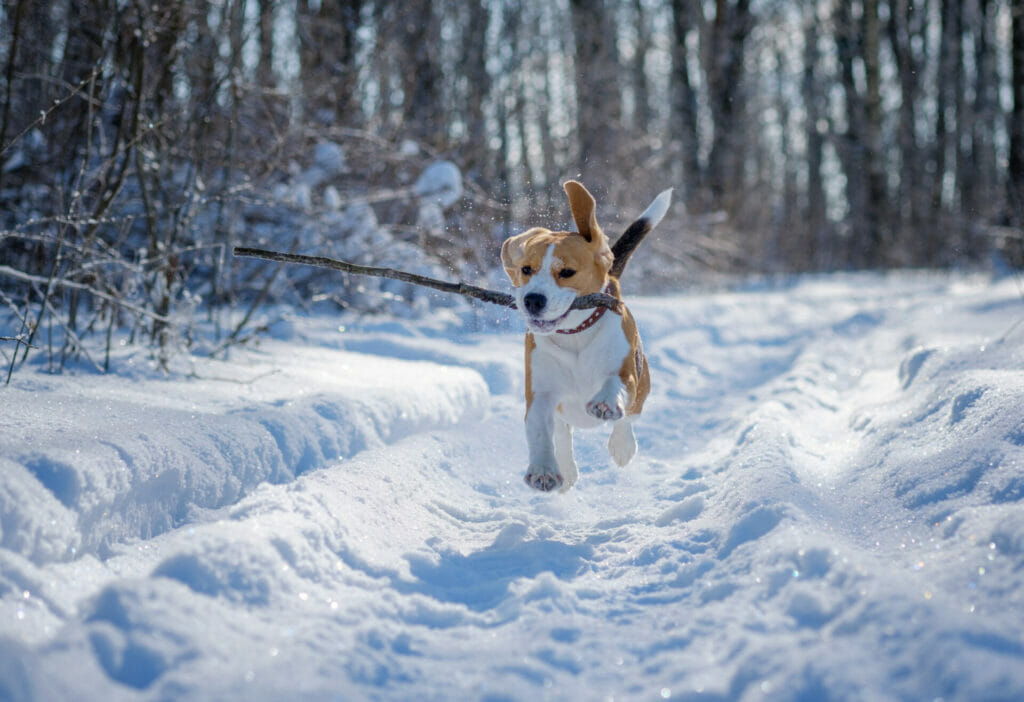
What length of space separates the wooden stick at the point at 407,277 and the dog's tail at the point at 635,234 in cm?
56

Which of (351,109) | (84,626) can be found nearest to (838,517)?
(84,626)

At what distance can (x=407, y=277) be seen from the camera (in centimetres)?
285

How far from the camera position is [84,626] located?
1.60 metres

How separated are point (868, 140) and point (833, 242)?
23.7 ft

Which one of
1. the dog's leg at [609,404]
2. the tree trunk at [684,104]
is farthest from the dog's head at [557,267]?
the tree trunk at [684,104]

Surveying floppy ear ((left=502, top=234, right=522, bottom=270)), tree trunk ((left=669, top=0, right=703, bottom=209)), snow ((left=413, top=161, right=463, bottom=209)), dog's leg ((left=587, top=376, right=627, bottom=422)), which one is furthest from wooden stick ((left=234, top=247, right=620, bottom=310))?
tree trunk ((left=669, top=0, right=703, bottom=209))

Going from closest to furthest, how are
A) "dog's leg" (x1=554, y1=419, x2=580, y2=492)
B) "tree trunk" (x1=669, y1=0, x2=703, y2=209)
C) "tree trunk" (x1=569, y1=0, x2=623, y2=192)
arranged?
"dog's leg" (x1=554, y1=419, x2=580, y2=492) → "tree trunk" (x1=569, y1=0, x2=623, y2=192) → "tree trunk" (x1=669, y1=0, x2=703, y2=209)

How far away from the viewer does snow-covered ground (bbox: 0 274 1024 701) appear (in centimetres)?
156

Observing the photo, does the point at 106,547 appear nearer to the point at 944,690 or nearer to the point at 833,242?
the point at 944,690

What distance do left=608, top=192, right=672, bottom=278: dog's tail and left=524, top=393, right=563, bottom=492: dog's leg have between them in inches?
30.2

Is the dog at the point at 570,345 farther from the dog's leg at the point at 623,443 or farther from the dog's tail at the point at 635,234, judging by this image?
the dog's tail at the point at 635,234

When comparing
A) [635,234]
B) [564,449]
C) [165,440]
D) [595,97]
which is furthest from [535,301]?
[595,97]

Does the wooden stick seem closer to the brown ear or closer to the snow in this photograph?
the brown ear

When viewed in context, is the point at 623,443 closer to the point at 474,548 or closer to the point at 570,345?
the point at 570,345
